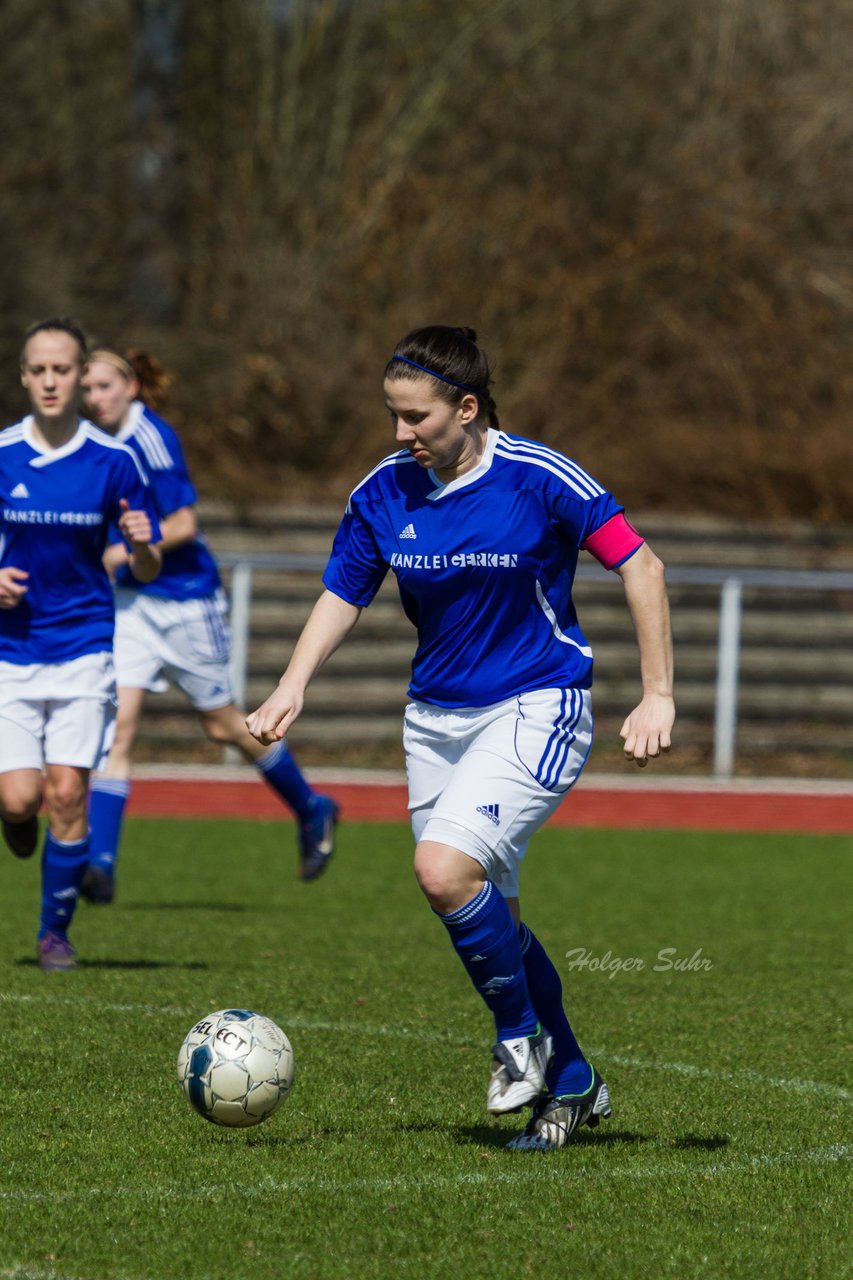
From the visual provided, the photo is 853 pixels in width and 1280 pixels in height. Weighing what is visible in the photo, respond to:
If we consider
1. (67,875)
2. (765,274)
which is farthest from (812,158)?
(67,875)

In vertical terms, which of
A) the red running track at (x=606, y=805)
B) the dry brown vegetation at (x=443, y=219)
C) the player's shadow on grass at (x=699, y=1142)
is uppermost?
the dry brown vegetation at (x=443, y=219)

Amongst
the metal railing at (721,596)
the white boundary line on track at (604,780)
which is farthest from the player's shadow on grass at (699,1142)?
the metal railing at (721,596)

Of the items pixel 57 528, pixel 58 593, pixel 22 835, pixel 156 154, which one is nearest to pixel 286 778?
pixel 22 835

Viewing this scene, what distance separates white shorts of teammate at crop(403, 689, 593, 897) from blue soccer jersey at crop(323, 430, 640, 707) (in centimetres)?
6

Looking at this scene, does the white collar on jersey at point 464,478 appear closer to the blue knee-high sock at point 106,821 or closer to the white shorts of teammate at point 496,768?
the white shorts of teammate at point 496,768

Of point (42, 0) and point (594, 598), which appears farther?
point (42, 0)

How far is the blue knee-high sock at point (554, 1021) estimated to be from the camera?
4.95 meters

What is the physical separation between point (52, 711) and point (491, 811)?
2679 millimetres

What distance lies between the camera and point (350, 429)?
20.0 meters

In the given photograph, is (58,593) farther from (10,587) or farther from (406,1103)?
(406,1103)

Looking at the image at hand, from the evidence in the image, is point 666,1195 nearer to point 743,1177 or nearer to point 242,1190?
point 743,1177

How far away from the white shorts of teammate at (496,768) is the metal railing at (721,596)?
36.9ft

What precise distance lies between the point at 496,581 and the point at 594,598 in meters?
12.5

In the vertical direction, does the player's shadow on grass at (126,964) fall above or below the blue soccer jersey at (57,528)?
below
